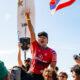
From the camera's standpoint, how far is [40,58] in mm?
4918

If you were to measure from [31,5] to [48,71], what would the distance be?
3.61m

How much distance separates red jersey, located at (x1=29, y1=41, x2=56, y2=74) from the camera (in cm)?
485

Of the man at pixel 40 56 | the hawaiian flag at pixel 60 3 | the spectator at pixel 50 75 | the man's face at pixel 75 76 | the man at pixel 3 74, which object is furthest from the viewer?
the hawaiian flag at pixel 60 3

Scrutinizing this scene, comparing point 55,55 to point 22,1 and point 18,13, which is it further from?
point 22,1

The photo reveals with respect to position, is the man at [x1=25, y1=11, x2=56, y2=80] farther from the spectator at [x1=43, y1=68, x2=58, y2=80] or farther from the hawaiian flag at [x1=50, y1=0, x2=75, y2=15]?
the hawaiian flag at [x1=50, y1=0, x2=75, y2=15]

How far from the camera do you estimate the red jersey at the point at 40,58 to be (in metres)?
4.85

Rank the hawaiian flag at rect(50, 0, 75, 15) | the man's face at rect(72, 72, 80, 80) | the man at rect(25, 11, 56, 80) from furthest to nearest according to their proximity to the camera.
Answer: the hawaiian flag at rect(50, 0, 75, 15) → the man at rect(25, 11, 56, 80) → the man's face at rect(72, 72, 80, 80)

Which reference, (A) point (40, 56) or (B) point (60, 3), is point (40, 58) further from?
(B) point (60, 3)

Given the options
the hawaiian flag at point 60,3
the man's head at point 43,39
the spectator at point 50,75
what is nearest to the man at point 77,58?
the man's head at point 43,39

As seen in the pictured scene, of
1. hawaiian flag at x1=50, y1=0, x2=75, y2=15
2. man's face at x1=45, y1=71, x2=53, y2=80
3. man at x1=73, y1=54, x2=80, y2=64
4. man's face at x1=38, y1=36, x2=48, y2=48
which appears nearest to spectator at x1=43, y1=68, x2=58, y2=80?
man's face at x1=45, y1=71, x2=53, y2=80

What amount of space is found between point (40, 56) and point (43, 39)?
438mm

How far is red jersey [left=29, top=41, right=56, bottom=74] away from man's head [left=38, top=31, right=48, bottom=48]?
0.29ft

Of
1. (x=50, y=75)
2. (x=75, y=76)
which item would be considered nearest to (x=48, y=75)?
(x=50, y=75)

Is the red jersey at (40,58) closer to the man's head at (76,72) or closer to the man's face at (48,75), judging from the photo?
the man's face at (48,75)
